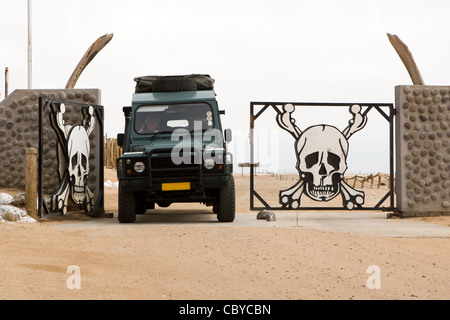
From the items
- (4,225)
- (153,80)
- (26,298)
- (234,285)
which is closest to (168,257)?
(234,285)

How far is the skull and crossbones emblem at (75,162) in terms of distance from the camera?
12.9 metres

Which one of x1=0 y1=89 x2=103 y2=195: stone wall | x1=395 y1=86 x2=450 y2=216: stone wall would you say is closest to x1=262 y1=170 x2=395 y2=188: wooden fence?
x1=395 y1=86 x2=450 y2=216: stone wall

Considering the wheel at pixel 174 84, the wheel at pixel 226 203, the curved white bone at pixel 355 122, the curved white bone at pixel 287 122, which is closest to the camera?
the wheel at pixel 226 203

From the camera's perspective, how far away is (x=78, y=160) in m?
13.6

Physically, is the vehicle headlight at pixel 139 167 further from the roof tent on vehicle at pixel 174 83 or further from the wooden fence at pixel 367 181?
the wooden fence at pixel 367 181

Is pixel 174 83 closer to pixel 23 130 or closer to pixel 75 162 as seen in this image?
pixel 75 162

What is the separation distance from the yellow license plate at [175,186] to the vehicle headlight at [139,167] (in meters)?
0.50

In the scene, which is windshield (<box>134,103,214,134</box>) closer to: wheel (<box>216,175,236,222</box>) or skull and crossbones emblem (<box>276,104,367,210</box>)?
wheel (<box>216,175,236,222</box>)

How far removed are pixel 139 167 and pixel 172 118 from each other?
1397mm

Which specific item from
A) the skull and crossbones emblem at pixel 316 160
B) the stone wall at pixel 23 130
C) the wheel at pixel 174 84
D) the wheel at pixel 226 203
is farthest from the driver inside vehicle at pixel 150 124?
the skull and crossbones emblem at pixel 316 160

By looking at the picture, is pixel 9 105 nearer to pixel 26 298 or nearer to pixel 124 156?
pixel 124 156

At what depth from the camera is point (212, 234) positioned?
9.39 meters

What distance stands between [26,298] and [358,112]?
10824 millimetres

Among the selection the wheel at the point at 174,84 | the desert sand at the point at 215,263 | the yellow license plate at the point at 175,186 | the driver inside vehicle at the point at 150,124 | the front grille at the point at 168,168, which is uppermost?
the wheel at the point at 174,84
